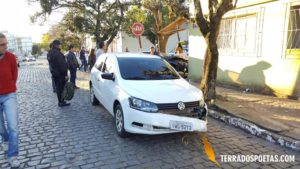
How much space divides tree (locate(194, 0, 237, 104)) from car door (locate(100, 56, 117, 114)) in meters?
2.63

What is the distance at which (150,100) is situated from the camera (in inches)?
168

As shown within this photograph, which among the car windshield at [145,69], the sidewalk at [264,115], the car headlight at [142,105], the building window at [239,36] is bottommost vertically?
the sidewalk at [264,115]

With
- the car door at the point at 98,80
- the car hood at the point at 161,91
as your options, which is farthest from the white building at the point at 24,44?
the car hood at the point at 161,91

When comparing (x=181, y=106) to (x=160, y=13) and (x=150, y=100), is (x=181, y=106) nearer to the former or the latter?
(x=150, y=100)

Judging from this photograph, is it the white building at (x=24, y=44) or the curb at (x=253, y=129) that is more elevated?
the white building at (x=24, y=44)

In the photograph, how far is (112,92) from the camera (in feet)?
17.2

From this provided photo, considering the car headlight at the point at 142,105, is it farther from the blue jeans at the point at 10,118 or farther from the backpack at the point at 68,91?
the backpack at the point at 68,91

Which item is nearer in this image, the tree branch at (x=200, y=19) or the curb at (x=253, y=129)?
the curb at (x=253, y=129)

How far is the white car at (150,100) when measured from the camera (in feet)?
14.0

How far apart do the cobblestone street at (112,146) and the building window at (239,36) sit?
4.13 meters

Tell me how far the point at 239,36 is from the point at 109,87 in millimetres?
5959

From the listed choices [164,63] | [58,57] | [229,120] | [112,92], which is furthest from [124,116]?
[58,57]

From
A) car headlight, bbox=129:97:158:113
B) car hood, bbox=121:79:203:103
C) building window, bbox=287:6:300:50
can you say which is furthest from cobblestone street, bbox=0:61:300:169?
building window, bbox=287:6:300:50

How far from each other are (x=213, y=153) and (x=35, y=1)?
1945 centimetres
